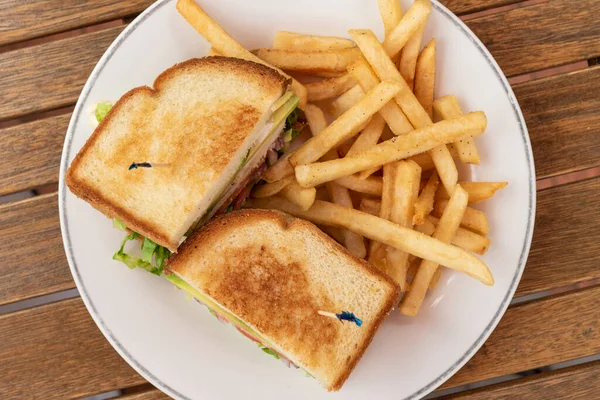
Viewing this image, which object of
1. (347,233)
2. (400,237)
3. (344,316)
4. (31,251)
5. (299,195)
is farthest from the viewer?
(31,251)

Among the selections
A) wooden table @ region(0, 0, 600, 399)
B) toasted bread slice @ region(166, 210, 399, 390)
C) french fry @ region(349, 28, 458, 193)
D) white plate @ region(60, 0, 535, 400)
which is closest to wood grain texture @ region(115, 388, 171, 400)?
wooden table @ region(0, 0, 600, 399)

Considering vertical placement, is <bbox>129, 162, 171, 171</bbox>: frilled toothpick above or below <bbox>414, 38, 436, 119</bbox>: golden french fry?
below

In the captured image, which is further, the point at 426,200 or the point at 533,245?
the point at 533,245

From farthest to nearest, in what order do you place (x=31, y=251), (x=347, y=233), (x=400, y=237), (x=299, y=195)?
(x=31, y=251), (x=347, y=233), (x=299, y=195), (x=400, y=237)

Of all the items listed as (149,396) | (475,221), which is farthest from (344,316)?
(149,396)

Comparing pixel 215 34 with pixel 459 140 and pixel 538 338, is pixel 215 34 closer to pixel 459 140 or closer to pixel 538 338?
pixel 459 140

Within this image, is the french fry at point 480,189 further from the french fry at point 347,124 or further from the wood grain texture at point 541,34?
the wood grain texture at point 541,34

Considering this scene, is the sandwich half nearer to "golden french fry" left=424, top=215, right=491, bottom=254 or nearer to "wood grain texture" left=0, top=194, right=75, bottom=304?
"wood grain texture" left=0, top=194, right=75, bottom=304

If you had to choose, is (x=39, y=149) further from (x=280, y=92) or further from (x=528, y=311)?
(x=528, y=311)
